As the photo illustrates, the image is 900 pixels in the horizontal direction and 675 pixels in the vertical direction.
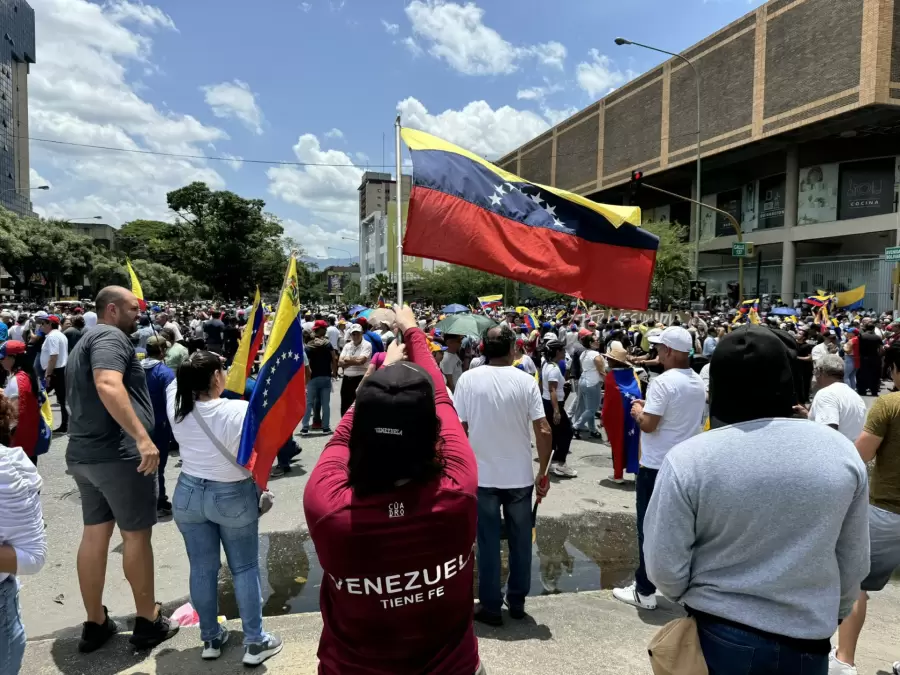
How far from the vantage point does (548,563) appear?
4922mm

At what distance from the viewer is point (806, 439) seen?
66.9 inches

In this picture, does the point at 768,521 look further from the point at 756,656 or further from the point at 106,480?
the point at 106,480

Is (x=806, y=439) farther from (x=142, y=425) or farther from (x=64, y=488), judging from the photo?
(x=64, y=488)

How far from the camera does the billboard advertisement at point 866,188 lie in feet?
105

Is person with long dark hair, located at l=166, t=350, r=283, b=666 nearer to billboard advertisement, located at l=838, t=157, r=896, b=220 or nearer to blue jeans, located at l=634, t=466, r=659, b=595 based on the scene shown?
blue jeans, located at l=634, t=466, r=659, b=595

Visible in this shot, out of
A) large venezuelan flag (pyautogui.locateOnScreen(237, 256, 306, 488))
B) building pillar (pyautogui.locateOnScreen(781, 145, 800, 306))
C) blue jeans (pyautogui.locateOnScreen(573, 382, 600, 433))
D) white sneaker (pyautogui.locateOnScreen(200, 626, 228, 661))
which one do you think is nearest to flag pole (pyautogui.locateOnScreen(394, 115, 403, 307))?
large venezuelan flag (pyautogui.locateOnScreen(237, 256, 306, 488))

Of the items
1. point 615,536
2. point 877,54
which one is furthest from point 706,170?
point 615,536

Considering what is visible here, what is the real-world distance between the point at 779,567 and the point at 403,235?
11.5ft

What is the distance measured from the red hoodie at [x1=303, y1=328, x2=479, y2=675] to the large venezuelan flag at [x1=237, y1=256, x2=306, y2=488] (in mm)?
1473

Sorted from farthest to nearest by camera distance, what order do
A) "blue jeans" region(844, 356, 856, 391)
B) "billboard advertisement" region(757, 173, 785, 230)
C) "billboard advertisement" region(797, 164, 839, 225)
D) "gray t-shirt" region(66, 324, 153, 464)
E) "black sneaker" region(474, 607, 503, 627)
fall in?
"billboard advertisement" region(757, 173, 785, 230), "billboard advertisement" region(797, 164, 839, 225), "blue jeans" region(844, 356, 856, 391), "black sneaker" region(474, 607, 503, 627), "gray t-shirt" region(66, 324, 153, 464)

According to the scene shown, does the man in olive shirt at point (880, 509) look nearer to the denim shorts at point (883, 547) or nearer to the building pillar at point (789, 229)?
the denim shorts at point (883, 547)

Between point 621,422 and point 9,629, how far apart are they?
5.81 m

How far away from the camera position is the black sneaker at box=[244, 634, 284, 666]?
303 cm

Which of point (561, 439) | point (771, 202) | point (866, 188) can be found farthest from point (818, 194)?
point (561, 439)
